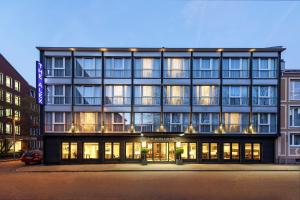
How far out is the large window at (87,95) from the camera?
31.9 metres

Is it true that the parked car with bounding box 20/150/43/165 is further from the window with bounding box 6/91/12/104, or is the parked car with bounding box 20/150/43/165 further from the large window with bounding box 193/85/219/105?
the window with bounding box 6/91/12/104

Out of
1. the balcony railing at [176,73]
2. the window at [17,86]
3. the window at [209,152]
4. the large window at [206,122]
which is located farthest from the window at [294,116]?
the window at [17,86]

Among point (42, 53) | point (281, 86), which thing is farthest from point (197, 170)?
point (42, 53)

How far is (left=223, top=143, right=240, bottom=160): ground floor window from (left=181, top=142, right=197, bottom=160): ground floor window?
10.6 feet

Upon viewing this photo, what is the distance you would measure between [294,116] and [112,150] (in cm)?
2005

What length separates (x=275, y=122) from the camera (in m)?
32.2

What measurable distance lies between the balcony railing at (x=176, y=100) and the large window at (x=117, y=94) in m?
4.13

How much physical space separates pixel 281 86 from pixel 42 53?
25.9 metres

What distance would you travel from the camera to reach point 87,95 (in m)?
32.0

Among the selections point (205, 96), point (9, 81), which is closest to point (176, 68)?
point (205, 96)

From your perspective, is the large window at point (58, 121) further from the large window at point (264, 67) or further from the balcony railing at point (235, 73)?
the large window at point (264, 67)

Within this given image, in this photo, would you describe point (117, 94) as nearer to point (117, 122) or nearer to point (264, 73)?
point (117, 122)

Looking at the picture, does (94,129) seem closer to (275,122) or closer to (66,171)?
(66,171)

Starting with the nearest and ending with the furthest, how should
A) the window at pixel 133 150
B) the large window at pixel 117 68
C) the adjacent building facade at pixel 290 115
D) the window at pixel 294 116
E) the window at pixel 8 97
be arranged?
the window at pixel 133 150
the adjacent building facade at pixel 290 115
the large window at pixel 117 68
the window at pixel 294 116
the window at pixel 8 97
